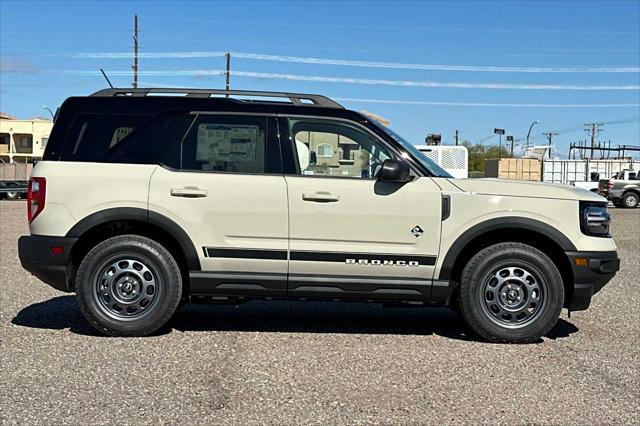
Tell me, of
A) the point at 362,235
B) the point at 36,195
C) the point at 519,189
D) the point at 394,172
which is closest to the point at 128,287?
the point at 36,195

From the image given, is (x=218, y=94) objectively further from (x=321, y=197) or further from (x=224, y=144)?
(x=321, y=197)

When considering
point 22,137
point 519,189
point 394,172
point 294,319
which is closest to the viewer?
point 394,172

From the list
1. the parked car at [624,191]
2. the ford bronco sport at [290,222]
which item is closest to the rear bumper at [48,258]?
the ford bronco sport at [290,222]

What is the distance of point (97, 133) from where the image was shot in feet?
18.0

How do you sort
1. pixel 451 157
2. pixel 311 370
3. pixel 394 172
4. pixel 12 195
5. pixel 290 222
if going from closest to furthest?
pixel 311 370 → pixel 394 172 → pixel 290 222 → pixel 451 157 → pixel 12 195

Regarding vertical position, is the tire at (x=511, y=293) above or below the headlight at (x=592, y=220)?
below

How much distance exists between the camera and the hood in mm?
5355

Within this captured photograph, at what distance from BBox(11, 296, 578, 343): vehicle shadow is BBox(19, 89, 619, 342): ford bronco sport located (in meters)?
0.53

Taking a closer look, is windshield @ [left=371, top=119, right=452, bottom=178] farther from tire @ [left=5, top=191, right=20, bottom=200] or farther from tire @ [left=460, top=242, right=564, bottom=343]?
tire @ [left=5, top=191, right=20, bottom=200]

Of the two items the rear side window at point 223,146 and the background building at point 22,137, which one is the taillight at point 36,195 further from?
the background building at point 22,137

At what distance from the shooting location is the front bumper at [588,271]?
209 inches

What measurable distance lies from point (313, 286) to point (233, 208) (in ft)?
3.08

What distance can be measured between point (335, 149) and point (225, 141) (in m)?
0.95

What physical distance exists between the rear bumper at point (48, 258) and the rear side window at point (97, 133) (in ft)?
2.38
